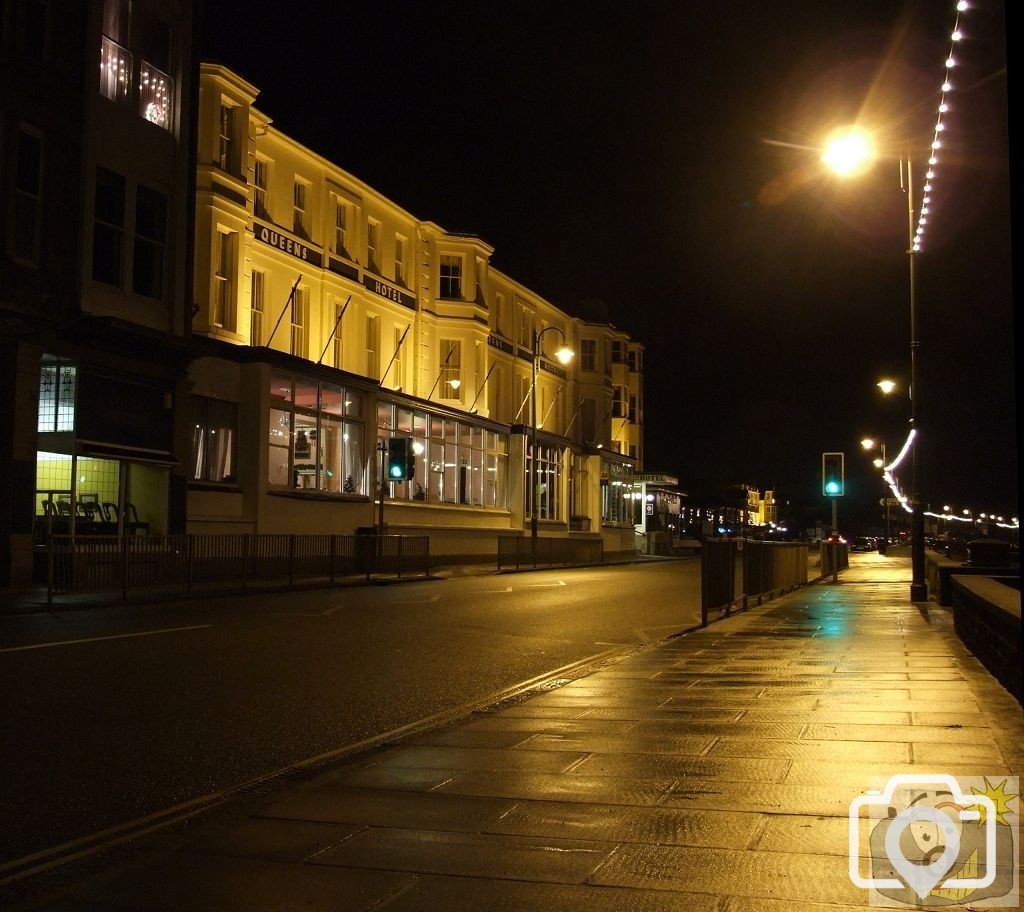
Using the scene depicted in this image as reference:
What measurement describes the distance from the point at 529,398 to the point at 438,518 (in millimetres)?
13997

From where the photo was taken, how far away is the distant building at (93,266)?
913 inches

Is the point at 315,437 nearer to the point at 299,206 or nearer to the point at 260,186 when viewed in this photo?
the point at 260,186

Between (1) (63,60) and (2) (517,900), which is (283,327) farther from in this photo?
(2) (517,900)

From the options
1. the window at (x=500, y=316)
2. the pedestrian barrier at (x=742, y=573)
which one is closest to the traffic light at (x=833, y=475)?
the pedestrian barrier at (x=742, y=573)

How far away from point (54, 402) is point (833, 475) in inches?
Result: 750

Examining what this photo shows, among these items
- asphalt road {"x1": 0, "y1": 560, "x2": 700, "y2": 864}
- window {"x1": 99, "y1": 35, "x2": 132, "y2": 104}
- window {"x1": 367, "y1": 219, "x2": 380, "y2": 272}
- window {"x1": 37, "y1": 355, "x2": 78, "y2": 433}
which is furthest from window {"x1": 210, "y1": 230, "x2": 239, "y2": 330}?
asphalt road {"x1": 0, "y1": 560, "x2": 700, "y2": 864}

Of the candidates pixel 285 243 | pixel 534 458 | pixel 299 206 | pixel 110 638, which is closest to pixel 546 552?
pixel 534 458

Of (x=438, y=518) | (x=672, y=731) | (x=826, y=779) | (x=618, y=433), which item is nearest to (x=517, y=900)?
(x=826, y=779)

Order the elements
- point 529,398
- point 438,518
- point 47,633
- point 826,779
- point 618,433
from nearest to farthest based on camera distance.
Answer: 1. point 826,779
2. point 47,633
3. point 438,518
4. point 529,398
5. point 618,433

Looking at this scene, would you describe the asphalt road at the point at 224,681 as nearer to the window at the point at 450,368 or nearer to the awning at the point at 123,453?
the awning at the point at 123,453

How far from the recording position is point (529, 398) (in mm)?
54500

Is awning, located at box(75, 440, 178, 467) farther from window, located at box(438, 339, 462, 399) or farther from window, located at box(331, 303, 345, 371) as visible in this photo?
window, located at box(438, 339, 462, 399)

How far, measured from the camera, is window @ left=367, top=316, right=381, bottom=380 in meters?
40.9

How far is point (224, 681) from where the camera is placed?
1112 centimetres
